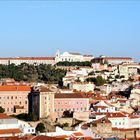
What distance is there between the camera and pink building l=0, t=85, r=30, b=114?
162 feet

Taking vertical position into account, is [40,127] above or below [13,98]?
below

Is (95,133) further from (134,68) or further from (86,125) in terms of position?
(134,68)

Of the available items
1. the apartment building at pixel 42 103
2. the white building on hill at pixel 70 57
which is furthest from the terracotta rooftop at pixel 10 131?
the white building on hill at pixel 70 57

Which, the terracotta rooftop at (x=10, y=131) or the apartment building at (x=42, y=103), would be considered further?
the apartment building at (x=42, y=103)

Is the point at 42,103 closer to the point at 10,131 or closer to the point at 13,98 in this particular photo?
the point at 13,98

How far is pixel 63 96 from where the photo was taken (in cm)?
5025

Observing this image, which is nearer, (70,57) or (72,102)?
(72,102)

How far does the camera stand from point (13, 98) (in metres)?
50.2

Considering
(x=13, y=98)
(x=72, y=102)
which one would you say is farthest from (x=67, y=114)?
(x=13, y=98)

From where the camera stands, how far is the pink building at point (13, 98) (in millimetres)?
49312

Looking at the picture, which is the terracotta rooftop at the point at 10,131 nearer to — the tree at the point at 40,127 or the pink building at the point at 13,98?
the tree at the point at 40,127

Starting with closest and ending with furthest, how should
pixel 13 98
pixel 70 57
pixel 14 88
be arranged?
pixel 13 98 < pixel 14 88 < pixel 70 57

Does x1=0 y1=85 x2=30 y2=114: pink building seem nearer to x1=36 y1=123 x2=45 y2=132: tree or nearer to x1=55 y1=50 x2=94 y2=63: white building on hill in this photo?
x1=36 y1=123 x2=45 y2=132: tree

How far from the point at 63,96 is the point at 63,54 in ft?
175
